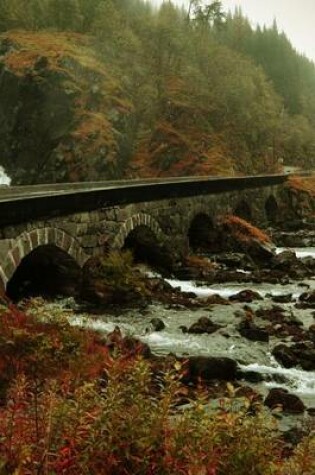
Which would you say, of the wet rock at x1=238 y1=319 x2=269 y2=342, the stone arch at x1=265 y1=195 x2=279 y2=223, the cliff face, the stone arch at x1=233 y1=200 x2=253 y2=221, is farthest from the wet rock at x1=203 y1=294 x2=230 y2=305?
the cliff face

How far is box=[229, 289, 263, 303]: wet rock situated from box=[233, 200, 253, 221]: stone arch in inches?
693

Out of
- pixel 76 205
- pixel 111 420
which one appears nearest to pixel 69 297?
pixel 76 205

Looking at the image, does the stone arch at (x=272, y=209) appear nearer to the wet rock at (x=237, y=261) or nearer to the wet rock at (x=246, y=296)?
the wet rock at (x=237, y=261)

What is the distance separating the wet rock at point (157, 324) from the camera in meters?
15.9

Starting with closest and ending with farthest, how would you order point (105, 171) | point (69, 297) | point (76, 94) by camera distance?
1. point (69, 297)
2. point (105, 171)
3. point (76, 94)

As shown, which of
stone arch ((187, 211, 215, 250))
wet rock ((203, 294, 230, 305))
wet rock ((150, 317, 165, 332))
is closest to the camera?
wet rock ((150, 317, 165, 332))

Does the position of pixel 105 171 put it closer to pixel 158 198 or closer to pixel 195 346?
pixel 158 198

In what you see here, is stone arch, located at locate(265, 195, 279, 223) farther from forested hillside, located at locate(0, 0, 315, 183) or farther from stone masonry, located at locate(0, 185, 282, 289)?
stone masonry, located at locate(0, 185, 282, 289)

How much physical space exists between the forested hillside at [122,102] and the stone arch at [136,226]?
25569 millimetres

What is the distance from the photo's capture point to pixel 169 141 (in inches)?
2167

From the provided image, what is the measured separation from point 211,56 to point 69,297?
5745 centimetres

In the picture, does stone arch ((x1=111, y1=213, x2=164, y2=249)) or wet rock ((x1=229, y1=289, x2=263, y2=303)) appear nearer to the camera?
stone arch ((x1=111, y1=213, x2=164, y2=249))

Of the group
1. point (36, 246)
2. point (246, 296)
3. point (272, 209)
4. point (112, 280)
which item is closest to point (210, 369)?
point (36, 246)

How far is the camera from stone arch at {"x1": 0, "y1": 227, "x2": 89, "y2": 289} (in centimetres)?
1317
